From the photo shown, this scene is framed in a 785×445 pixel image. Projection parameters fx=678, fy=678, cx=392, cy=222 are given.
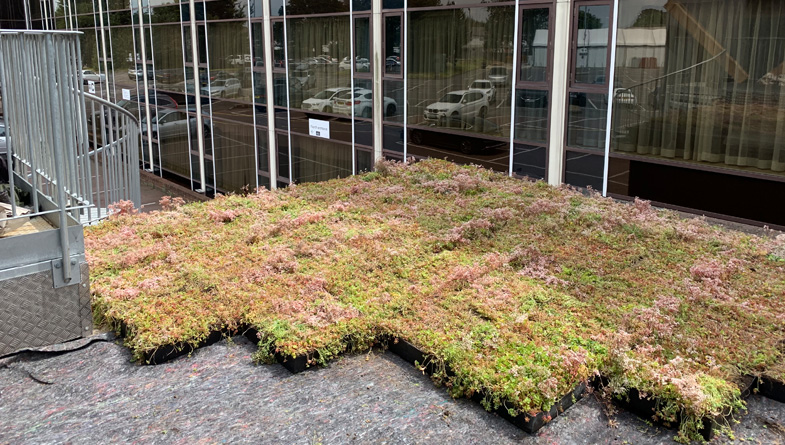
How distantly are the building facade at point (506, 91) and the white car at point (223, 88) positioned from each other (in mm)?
64

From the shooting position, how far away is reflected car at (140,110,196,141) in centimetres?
2367

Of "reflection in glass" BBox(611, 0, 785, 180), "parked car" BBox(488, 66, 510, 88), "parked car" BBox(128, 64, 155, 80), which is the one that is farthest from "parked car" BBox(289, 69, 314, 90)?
"parked car" BBox(128, 64, 155, 80)

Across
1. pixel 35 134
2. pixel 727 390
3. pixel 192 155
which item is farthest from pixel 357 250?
pixel 192 155

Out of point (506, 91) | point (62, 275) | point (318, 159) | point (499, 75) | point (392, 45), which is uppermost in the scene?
point (392, 45)

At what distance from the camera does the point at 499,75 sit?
1277cm

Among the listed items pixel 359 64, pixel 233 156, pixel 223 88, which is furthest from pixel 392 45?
pixel 233 156

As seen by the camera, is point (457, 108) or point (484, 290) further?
point (457, 108)

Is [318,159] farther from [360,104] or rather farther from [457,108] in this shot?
[457,108]

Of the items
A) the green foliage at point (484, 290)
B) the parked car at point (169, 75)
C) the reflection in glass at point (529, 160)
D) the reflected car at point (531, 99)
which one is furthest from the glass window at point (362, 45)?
the parked car at point (169, 75)

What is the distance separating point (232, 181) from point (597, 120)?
13.1 meters

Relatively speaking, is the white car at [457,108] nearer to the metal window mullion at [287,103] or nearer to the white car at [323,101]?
the white car at [323,101]

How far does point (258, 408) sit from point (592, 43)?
29.9ft

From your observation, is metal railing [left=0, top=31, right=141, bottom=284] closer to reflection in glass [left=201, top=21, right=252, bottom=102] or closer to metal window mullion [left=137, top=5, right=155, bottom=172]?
reflection in glass [left=201, top=21, right=252, bottom=102]

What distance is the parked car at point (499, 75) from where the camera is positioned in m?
12.6
